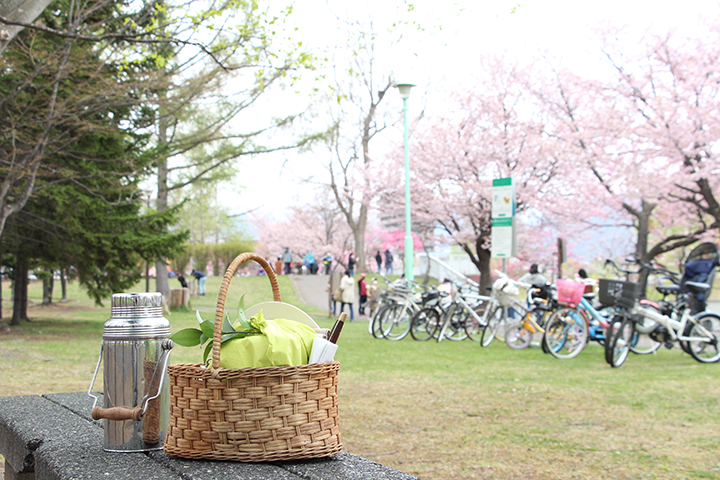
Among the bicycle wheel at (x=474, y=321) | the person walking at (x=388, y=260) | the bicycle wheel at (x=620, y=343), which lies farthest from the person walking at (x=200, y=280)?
the bicycle wheel at (x=620, y=343)

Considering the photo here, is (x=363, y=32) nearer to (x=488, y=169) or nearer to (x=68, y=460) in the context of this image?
(x=68, y=460)

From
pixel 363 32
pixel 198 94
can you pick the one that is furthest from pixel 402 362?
pixel 198 94

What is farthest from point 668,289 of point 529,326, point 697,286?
point 529,326

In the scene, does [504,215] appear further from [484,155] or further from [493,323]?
[484,155]

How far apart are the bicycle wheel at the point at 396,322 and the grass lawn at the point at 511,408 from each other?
221cm

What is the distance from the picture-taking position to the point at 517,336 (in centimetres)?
1062

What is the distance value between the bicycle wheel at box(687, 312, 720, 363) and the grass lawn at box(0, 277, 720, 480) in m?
0.24

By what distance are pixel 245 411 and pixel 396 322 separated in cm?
1141

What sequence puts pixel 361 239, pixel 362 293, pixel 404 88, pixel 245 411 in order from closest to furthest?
1. pixel 245 411
2. pixel 404 88
3. pixel 362 293
4. pixel 361 239

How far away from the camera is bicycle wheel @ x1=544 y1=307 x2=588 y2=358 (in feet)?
30.9

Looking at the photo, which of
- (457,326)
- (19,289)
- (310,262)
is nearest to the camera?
(457,326)

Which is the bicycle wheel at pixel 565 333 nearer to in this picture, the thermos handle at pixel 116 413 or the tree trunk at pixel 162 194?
the thermos handle at pixel 116 413

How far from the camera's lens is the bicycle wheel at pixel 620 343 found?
324 inches

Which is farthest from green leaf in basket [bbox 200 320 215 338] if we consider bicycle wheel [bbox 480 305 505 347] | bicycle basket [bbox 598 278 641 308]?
bicycle wheel [bbox 480 305 505 347]
